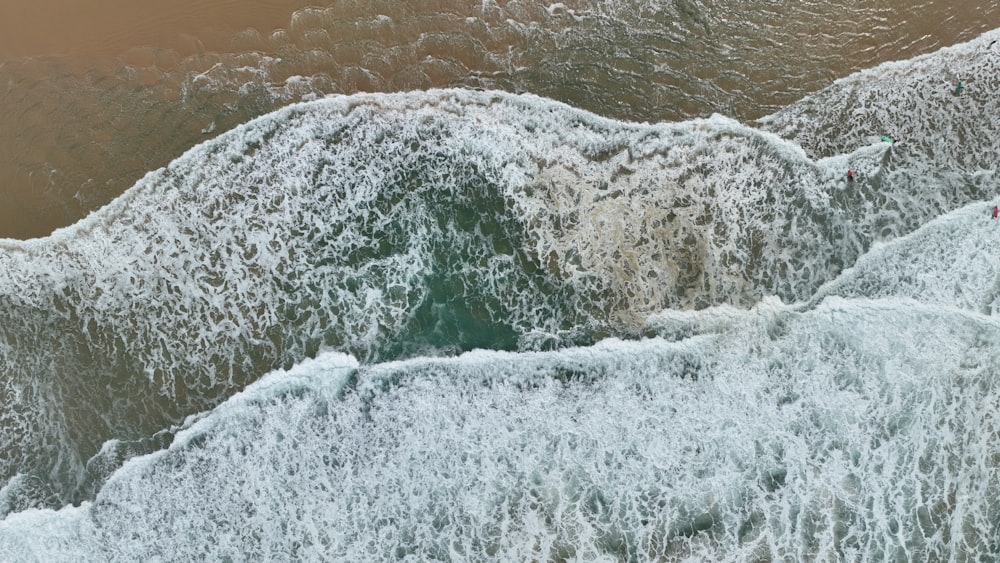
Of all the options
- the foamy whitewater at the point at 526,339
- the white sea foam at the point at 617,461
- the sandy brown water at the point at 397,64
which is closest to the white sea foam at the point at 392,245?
the foamy whitewater at the point at 526,339

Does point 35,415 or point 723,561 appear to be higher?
point 35,415

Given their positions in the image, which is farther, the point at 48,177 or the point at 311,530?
the point at 48,177

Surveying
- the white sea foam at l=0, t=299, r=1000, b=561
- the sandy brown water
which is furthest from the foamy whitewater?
the sandy brown water

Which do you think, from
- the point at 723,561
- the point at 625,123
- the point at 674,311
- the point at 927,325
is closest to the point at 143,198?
the point at 625,123

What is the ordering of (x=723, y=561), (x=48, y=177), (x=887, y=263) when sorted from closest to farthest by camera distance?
(x=723, y=561)
(x=887, y=263)
(x=48, y=177)

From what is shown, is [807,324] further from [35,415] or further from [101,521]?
[35,415]

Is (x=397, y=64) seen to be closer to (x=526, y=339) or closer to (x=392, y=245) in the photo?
(x=392, y=245)

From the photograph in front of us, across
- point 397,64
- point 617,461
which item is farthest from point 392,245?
point 617,461

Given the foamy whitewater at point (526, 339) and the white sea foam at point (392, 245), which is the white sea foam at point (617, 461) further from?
the white sea foam at point (392, 245)
